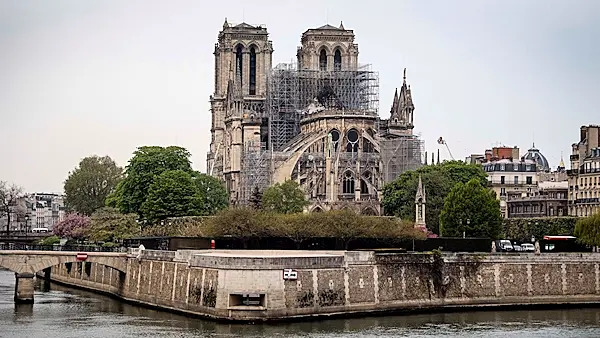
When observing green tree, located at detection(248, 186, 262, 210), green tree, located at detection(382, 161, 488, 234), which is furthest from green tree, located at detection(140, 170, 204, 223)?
green tree, located at detection(382, 161, 488, 234)

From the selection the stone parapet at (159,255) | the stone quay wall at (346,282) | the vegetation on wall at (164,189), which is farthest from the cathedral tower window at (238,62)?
the stone parapet at (159,255)

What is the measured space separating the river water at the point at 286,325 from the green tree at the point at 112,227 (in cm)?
2486

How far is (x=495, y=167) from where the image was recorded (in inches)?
4259

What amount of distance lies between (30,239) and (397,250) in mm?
49129

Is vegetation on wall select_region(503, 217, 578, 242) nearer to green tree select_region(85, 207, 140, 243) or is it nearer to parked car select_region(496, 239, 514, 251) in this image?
parked car select_region(496, 239, 514, 251)

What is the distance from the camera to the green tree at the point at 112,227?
278ft

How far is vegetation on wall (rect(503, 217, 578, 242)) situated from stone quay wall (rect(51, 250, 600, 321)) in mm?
19829

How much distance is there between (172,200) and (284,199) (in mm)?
8998

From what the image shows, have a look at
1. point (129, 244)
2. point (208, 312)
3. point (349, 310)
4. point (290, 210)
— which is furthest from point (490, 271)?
point (290, 210)

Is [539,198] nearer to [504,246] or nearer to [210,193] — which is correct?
[210,193]

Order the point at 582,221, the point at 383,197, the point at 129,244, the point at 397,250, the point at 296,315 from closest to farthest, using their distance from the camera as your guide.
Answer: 1. the point at 296,315
2. the point at 397,250
3. the point at 582,221
4. the point at 129,244
5. the point at 383,197

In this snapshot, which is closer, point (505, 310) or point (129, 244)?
point (505, 310)

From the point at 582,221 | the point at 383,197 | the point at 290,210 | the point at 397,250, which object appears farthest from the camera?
the point at 383,197

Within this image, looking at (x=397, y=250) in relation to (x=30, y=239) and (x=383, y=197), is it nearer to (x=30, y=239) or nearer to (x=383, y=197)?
(x=383, y=197)
